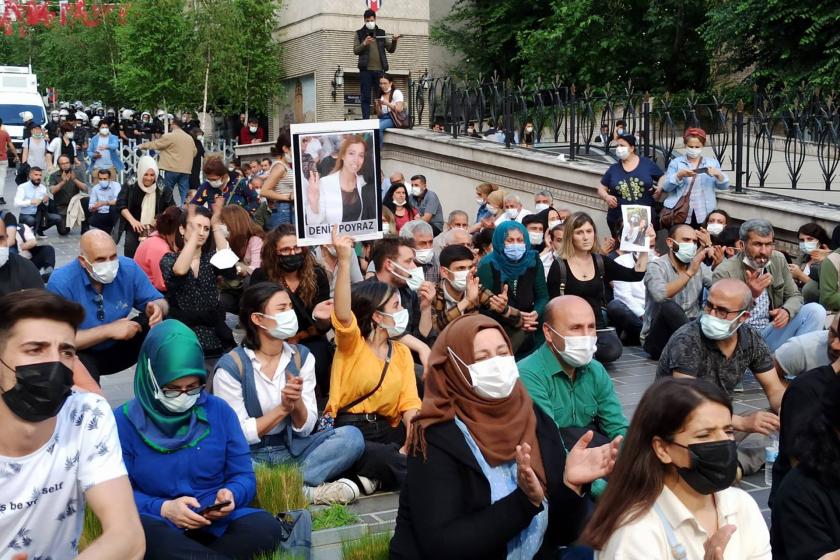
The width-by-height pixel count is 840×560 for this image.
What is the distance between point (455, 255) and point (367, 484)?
2.95 meters

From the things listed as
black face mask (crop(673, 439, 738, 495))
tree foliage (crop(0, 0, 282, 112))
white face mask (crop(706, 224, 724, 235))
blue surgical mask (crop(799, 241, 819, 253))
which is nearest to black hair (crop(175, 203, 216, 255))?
white face mask (crop(706, 224, 724, 235))

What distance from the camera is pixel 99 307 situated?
8227 millimetres

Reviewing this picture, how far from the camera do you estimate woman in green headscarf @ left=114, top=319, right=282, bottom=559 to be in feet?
17.3

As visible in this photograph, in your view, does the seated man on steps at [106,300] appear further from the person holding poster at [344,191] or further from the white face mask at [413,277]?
the white face mask at [413,277]

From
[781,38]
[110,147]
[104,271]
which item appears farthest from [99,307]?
[781,38]

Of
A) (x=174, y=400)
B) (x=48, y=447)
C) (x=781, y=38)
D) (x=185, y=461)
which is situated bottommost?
(x=185, y=461)

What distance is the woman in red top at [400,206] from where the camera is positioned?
49.9ft

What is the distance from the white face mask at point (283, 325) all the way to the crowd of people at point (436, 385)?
3cm

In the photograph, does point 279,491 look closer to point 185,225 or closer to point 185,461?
point 185,461

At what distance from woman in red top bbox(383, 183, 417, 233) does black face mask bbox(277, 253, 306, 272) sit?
5.94 metres

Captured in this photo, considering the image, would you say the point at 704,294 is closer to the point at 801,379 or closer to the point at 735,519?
the point at 801,379

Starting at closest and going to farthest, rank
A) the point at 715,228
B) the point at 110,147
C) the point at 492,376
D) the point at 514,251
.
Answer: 1. the point at 492,376
2. the point at 514,251
3. the point at 715,228
4. the point at 110,147

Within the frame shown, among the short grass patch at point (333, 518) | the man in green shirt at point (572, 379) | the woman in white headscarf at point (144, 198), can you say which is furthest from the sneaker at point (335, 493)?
the woman in white headscarf at point (144, 198)

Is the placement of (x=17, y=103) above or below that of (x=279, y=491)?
above
